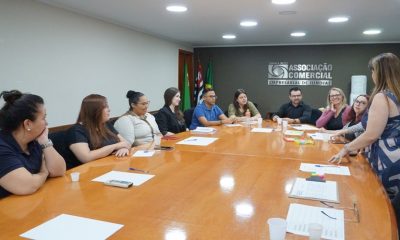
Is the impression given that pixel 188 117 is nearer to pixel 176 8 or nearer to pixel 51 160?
pixel 176 8

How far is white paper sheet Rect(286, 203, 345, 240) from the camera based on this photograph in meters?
1.16

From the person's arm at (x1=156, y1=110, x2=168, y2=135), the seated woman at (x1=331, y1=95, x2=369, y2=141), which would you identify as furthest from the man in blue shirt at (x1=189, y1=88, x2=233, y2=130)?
the seated woman at (x1=331, y1=95, x2=369, y2=141)

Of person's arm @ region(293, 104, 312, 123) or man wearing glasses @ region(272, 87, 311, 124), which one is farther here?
man wearing glasses @ region(272, 87, 311, 124)

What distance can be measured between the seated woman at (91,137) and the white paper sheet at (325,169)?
126 centimetres

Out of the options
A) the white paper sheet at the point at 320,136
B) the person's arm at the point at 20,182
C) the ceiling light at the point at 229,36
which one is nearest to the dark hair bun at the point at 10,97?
the person's arm at the point at 20,182

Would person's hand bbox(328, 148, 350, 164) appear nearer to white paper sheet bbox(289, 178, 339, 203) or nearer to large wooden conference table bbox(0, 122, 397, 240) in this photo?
large wooden conference table bbox(0, 122, 397, 240)

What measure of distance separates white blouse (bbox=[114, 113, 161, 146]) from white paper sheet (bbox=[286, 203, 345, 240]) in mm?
1957

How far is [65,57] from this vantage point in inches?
153

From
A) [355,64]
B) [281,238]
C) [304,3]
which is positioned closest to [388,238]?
[281,238]

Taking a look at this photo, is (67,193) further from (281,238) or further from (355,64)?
(355,64)

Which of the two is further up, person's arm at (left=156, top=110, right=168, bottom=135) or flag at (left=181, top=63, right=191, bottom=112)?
flag at (left=181, top=63, right=191, bottom=112)

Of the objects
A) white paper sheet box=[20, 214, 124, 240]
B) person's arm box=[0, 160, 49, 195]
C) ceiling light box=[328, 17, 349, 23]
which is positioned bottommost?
white paper sheet box=[20, 214, 124, 240]

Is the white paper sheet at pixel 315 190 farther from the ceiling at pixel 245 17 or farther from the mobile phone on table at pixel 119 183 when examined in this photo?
the ceiling at pixel 245 17

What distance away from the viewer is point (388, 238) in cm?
113
